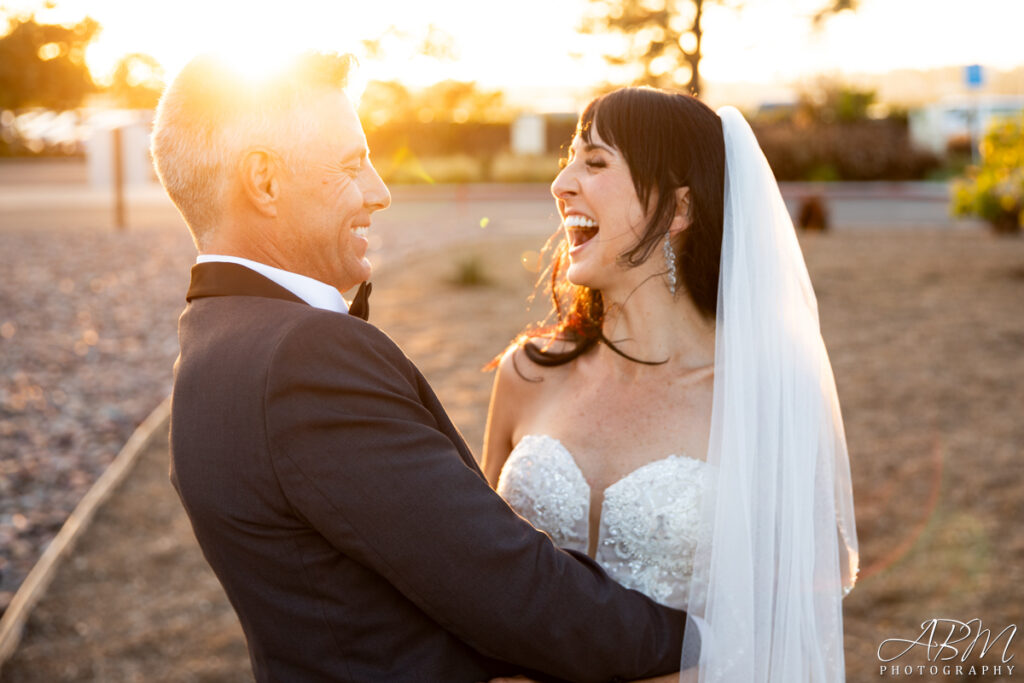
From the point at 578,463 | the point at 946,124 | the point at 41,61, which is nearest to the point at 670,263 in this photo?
the point at 578,463

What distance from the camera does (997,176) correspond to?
11.5 m

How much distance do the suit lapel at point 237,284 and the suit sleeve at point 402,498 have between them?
170mm

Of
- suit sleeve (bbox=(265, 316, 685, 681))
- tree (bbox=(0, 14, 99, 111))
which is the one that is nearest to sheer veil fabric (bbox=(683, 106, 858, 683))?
suit sleeve (bbox=(265, 316, 685, 681))

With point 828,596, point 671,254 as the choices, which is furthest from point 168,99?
point 828,596

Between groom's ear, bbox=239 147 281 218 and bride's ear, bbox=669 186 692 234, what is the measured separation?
4.49 ft

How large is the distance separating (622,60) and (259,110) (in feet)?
30.0

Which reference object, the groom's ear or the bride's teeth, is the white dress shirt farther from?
the bride's teeth

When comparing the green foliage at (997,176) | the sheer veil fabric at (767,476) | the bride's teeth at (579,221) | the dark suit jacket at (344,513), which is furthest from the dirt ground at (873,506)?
the dark suit jacket at (344,513)

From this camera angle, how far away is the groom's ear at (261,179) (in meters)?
1.83

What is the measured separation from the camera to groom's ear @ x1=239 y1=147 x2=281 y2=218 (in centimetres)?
183

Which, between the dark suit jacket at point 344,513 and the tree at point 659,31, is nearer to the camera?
the dark suit jacket at point 344,513

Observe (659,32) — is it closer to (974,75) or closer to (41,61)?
(974,75)

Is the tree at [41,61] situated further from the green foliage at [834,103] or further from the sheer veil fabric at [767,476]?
the sheer veil fabric at [767,476]

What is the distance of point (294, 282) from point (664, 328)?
4.57 feet
